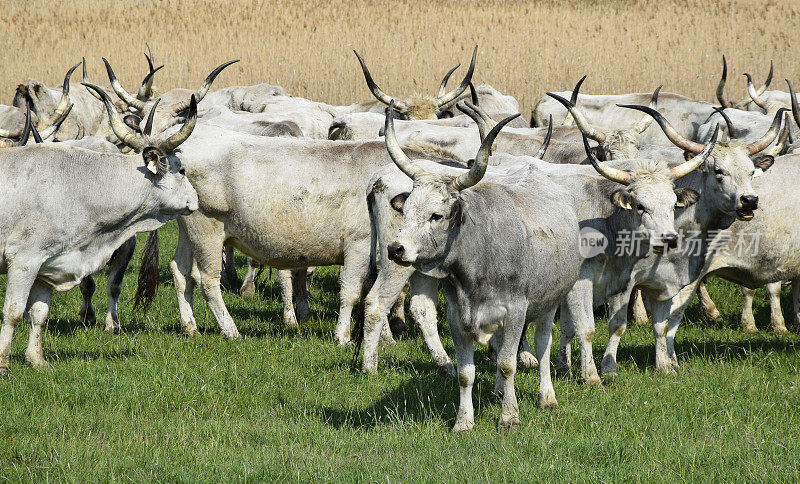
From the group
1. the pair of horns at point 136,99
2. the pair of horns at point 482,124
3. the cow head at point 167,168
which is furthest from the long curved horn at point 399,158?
the pair of horns at point 136,99

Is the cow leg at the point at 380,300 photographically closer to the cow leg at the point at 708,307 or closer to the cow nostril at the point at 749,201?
the cow nostril at the point at 749,201

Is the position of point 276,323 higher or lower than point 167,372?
lower

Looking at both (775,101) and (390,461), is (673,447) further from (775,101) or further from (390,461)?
(775,101)

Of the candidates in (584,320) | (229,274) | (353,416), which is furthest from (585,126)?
(229,274)

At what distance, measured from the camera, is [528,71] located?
85.1ft

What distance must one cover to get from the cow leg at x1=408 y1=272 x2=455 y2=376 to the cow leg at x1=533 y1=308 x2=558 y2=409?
3.77ft

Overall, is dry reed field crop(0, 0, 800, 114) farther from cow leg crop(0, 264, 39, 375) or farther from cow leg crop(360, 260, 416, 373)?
cow leg crop(0, 264, 39, 375)

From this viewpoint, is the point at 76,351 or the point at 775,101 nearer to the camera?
the point at 76,351

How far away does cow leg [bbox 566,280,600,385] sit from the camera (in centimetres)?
732

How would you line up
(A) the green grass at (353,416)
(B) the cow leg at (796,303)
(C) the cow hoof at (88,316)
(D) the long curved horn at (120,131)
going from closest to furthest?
1. (A) the green grass at (353,416)
2. (D) the long curved horn at (120,131)
3. (C) the cow hoof at (88,316)
4. (B) the cow leg at (796,303)

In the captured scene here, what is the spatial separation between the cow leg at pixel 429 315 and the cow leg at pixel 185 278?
9.71 ft

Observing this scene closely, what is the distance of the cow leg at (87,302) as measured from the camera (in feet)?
31.5

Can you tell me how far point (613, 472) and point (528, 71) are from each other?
22179mm

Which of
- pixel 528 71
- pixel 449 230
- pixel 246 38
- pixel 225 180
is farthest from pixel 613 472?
pixel 246 38
